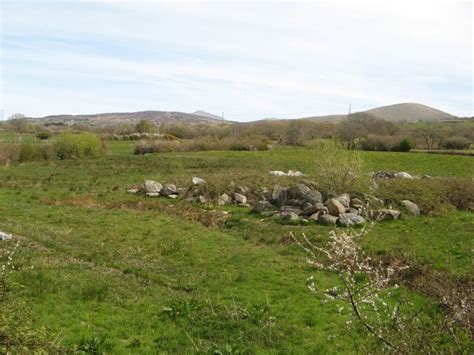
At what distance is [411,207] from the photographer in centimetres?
1972

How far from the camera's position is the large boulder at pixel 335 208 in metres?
18.5

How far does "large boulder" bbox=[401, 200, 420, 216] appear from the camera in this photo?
19547 mm

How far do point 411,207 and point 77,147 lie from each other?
36136mm

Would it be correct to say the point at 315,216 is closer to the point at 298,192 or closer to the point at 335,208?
the point at 335,208

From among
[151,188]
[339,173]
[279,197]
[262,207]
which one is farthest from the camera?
[151,188]

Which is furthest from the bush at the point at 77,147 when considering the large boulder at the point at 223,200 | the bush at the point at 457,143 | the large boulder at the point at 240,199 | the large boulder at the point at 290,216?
the bush at the point at 457,143

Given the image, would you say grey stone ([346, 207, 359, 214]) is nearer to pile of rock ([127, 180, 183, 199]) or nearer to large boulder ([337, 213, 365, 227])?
large boulder ([337, 213, 365, 227])

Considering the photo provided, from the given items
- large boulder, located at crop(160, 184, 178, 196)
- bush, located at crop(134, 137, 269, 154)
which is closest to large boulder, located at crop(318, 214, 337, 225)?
large boulder, located at crop(160, 184, 178, 196)

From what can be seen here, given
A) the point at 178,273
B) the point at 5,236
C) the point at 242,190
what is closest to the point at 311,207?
the point at 242,190

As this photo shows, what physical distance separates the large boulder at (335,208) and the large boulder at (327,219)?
36cm

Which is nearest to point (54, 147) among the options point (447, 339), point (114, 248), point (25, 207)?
point (25, 207)

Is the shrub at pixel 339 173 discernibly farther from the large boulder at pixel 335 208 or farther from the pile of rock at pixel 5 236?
the pile of rock at pixel 5 236

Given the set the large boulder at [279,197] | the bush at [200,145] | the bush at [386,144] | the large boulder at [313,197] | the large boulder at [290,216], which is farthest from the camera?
the bush at [386,144]

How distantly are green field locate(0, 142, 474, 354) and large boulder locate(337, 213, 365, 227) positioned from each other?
81cm
